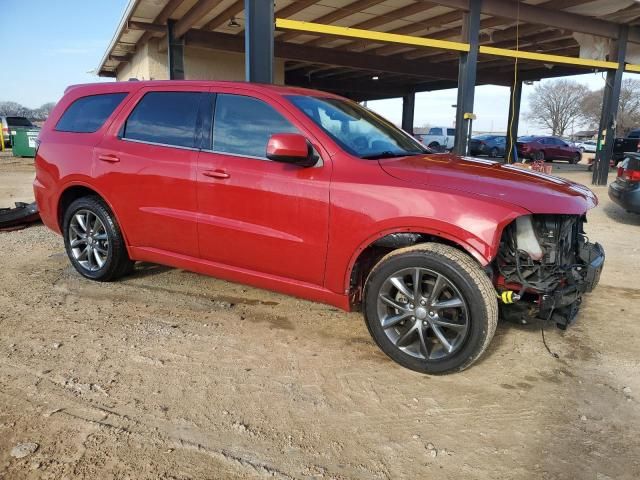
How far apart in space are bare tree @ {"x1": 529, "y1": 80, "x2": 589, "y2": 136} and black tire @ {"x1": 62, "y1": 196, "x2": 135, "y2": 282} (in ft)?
290

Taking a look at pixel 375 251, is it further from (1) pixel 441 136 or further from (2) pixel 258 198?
(1) pixel 441 136

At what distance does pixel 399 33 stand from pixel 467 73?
385cm

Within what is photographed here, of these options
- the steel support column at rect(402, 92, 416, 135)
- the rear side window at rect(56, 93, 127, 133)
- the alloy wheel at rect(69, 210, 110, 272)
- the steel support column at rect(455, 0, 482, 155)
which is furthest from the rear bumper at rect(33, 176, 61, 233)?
the steel support column at rect(402, 92, 416, 135)

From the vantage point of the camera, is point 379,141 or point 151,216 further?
point 151,216

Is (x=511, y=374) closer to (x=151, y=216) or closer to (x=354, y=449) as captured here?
(x=354, y=449)

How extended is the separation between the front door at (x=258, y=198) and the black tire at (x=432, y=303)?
1.43 feet

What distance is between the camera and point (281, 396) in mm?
2869

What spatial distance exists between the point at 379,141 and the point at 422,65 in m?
16.3

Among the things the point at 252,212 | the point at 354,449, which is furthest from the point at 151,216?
the point at 354,449

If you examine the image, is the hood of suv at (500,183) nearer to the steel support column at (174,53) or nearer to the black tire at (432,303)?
the black tire at (432,303)

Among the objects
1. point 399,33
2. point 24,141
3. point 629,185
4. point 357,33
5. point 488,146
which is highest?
point 399,33

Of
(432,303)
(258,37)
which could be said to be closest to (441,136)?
(258,37)

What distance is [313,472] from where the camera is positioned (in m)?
2.24

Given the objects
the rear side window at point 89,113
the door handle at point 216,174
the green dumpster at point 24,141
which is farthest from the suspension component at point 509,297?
the green dumpster at point 24,141
